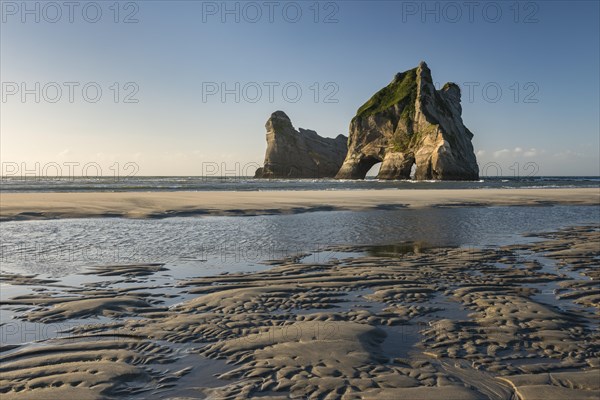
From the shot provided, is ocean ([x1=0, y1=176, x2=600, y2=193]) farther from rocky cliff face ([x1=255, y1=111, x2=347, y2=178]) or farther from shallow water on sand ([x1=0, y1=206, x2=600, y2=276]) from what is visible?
rocky cliff face ([x1=255, y1=111, x2=347, y2=178])

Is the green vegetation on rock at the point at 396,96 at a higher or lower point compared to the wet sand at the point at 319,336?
higher

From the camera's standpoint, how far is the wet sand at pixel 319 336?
10.4 feet

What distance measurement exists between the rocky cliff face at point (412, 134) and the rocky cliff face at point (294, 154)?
3562 cm

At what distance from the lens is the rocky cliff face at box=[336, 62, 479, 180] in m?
84.6

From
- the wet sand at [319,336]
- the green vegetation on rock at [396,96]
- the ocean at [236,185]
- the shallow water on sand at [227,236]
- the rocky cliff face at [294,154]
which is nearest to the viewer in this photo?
the wet sand at [319,336]

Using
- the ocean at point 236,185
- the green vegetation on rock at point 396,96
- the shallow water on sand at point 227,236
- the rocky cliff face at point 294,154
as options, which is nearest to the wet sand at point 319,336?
the shallow water on sand at point 227,236

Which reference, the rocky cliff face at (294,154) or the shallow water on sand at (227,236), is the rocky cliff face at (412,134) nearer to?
the rocky cliff face at (294,154)

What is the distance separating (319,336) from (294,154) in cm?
14423

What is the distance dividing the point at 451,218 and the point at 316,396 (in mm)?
14619

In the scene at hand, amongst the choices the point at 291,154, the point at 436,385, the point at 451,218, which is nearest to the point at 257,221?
the point at 451,218

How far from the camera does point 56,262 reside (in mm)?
7996

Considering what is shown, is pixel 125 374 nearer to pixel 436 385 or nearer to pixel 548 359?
pixel 436 385

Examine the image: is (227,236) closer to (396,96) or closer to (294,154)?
(396,96)

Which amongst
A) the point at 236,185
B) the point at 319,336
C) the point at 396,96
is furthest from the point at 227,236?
the point at 396,96
